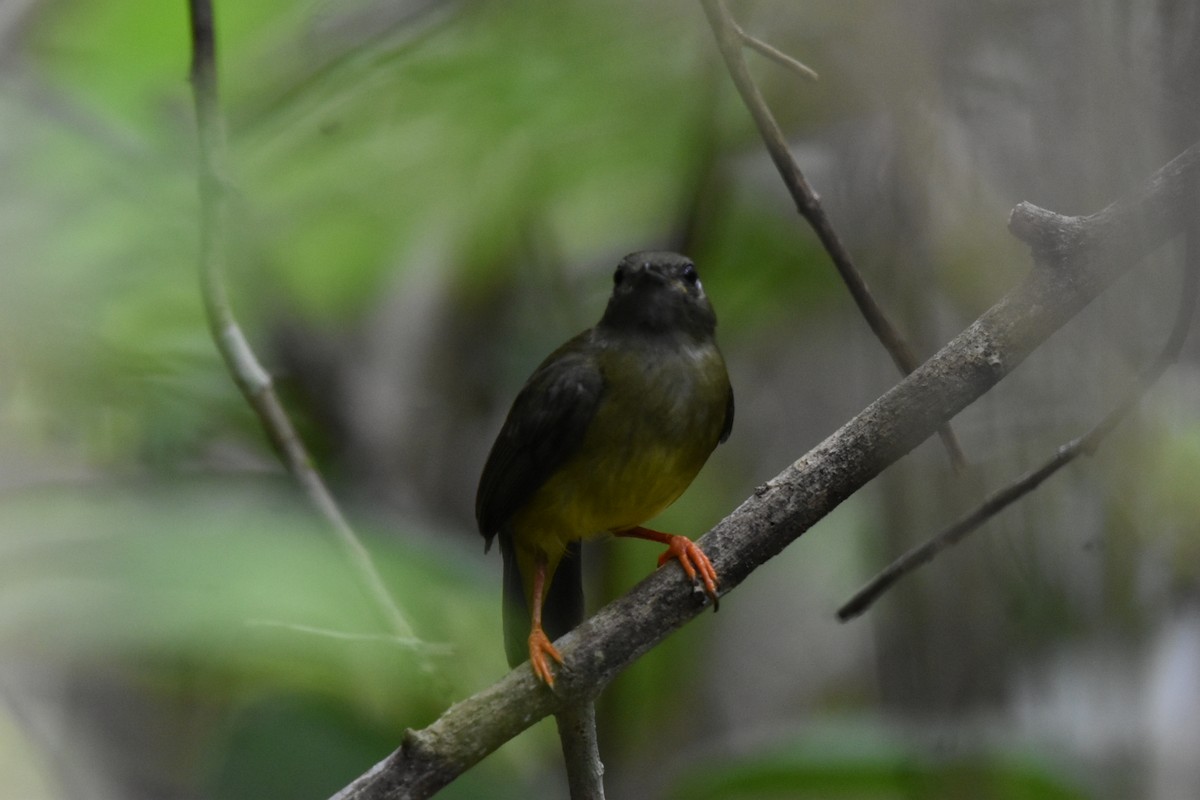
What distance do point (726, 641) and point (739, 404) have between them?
3.35 ft

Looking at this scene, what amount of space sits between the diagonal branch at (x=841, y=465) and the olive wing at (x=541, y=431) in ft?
2.09

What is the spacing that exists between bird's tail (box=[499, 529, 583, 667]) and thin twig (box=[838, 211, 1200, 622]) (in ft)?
3.15

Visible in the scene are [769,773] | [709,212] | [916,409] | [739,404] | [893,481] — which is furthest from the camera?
[739,404]

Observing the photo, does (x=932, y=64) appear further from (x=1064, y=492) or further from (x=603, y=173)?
(x=603, y=173)

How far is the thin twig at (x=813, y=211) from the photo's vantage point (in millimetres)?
2428

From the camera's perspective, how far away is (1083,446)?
85.6 inches

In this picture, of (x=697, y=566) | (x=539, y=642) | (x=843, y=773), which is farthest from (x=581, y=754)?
(x=843, y=773)

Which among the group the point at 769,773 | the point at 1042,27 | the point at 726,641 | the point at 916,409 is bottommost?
the point at 769,773

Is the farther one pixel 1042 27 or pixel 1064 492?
pixel 1042 27

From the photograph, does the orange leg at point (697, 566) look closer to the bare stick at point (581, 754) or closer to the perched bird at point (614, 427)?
the perched bird at point (614, 427)

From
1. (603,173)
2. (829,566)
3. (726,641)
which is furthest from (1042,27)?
(726,641)

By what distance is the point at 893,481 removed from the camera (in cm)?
290

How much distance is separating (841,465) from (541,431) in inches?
38.1

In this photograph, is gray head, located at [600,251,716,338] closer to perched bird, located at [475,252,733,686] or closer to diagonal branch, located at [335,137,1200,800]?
perched bird, located at [475,252,733,686]
